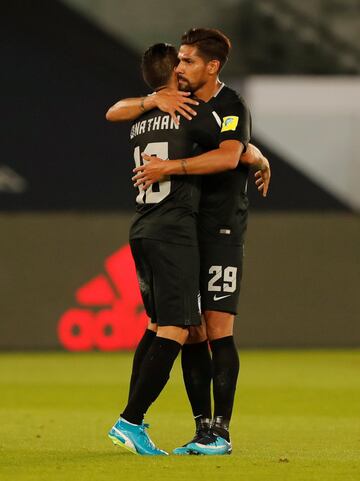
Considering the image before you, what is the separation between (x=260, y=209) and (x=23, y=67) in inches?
161

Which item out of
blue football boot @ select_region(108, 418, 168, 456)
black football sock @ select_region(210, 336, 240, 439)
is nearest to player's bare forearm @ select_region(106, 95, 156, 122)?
black football sock @ select_region(210, 336, 240, 439)

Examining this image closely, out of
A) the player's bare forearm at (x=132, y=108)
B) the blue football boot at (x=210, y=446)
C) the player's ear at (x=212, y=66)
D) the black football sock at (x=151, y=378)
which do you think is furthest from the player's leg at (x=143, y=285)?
the player's ear at (x=212, y=66)

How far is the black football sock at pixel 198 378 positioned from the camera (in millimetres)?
6062

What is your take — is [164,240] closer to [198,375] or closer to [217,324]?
[217,324]

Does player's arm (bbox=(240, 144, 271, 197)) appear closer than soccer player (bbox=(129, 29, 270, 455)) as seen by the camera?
No

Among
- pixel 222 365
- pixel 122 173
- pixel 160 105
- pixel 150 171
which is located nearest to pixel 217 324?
pixel 222 365

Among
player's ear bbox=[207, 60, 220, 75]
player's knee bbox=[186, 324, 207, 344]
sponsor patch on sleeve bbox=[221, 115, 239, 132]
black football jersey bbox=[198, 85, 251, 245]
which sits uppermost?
player's ear bbox=[207, 60, 220, 75]

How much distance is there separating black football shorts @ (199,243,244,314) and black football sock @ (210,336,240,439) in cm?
16

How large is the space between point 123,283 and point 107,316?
0.35 meters

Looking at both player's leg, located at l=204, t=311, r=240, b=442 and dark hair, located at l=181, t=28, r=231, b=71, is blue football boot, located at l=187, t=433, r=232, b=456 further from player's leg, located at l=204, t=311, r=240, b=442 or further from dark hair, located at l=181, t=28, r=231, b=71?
dark hair, located at l=181, t=28, r=231, b=71

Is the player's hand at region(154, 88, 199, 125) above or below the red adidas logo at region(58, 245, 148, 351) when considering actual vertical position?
above

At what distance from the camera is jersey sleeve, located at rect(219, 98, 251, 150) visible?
19.1 ft

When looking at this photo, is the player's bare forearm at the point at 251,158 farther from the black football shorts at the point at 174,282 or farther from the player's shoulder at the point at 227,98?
the black football shorts at the point at 174,282

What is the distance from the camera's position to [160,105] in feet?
19.2
